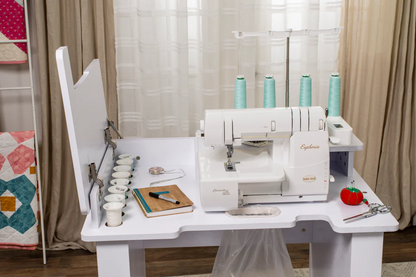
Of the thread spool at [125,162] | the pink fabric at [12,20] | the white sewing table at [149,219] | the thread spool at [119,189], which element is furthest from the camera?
the pink fabric at [12,20]

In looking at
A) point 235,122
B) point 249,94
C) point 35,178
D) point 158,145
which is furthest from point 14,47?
point 235,122

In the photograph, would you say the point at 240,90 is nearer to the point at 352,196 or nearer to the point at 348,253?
the point at 352,196

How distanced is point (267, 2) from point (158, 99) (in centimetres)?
86

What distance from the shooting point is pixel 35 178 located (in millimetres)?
2904

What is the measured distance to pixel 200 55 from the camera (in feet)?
9.83

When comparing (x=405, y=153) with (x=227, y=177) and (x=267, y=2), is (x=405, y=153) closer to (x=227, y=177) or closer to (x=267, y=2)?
(x=267, y=2)

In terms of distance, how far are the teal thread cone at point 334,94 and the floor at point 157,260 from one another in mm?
1200

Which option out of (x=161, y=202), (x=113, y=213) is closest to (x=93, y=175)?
(x=113, y=213)

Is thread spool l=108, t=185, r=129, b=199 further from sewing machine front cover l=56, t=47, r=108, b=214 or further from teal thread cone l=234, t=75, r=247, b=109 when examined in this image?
teal thread cone l=234, t=75, r=247, b=109

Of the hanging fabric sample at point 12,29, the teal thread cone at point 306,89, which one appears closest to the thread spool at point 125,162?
the teal thread cone at point 306,89

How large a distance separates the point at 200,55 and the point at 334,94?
3.74 ft

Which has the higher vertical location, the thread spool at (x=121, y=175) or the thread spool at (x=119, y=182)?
the thread spool at (x=121, y=175)

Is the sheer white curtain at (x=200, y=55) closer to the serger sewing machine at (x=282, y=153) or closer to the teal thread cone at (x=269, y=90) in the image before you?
the teal thread cone at (x=269, y=90)

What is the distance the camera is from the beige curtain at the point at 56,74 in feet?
9.30
